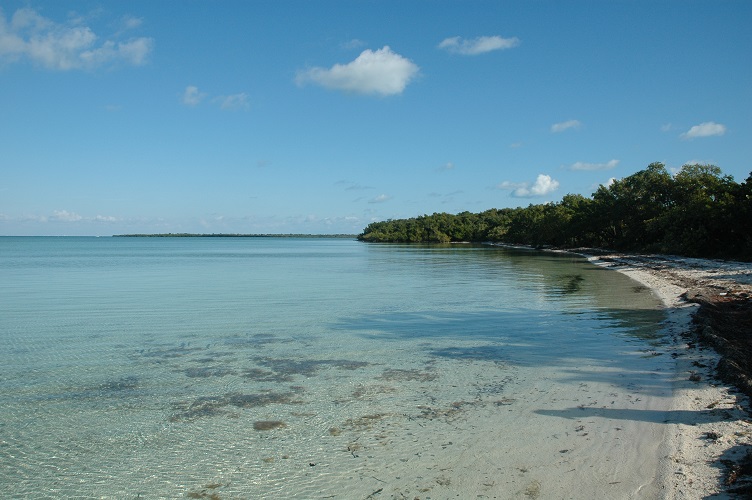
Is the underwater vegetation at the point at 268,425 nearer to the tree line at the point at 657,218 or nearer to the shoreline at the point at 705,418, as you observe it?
the shoreline at the point at 705,418

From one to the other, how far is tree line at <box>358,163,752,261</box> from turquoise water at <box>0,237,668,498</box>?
2317cm

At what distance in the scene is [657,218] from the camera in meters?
50.2

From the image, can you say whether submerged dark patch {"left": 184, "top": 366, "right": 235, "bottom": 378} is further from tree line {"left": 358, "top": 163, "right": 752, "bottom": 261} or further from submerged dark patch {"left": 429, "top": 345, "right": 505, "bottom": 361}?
tree line {"left": 358, "top": 163, "right": 752, "bottom": 261}

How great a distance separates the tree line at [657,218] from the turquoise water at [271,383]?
23172 mm

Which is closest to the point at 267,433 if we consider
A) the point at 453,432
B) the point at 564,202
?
the point at 453,432

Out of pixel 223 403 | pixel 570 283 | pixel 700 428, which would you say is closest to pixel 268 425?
pixel 223 403

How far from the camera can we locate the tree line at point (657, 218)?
38.3m

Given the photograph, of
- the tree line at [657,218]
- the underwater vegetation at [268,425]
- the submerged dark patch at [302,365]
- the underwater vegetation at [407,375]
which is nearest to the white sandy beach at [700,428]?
the underwater vegetation at [407,375]

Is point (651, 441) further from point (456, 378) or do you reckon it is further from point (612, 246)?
point (612, 246)

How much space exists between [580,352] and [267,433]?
7.66 meters

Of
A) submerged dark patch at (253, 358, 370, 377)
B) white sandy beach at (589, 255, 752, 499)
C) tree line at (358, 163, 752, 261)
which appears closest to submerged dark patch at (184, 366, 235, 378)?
submerged dark patch at (253, 358, 370, 377)

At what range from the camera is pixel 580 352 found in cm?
1179

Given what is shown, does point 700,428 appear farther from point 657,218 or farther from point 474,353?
point 657,218

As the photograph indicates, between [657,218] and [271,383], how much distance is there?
50217mm
